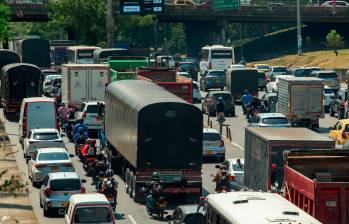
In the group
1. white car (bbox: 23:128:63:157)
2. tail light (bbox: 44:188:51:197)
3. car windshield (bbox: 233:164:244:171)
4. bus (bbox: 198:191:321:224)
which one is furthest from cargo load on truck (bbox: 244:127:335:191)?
white car (bbox: 23:128:63:157)

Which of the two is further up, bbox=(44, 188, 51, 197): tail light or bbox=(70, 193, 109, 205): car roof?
bbox=(70, 193, 109, 205): car roof

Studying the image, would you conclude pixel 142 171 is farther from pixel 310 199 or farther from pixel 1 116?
pixel 1 116

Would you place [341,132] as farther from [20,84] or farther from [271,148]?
[20,84]

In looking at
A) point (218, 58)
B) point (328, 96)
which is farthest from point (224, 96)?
point (218, 58)

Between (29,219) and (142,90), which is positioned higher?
(142,90)

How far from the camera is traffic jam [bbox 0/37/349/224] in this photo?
2525 cm

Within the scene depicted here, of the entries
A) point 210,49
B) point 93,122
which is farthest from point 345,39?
point 93,122

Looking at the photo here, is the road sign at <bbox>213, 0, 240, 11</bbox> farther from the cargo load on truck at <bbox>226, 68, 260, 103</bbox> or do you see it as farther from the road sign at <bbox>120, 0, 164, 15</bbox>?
the cargo load on truck at <bbox>226, 68, 260, 103</bbox>

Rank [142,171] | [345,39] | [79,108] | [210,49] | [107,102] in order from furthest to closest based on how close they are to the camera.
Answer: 1. [345,39]
2. [210,49]
3. [79,108]
4. [107,102]
5. [142,171]

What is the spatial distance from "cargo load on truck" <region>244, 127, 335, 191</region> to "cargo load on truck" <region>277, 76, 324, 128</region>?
22.7 meters

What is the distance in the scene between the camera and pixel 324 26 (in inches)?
5423

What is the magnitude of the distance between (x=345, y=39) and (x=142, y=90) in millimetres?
94371

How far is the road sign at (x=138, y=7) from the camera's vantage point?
319ft

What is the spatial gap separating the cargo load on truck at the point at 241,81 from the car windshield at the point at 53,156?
33.2m
